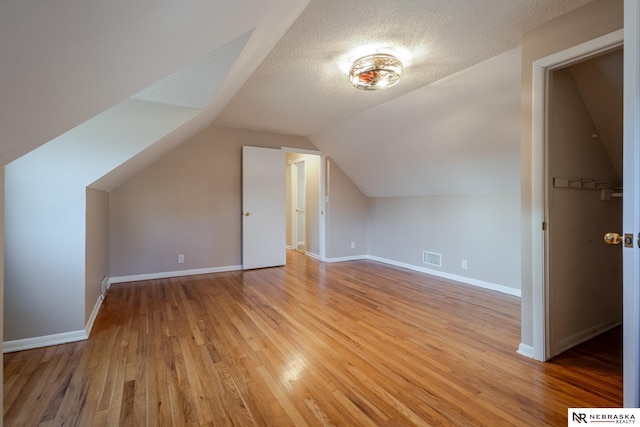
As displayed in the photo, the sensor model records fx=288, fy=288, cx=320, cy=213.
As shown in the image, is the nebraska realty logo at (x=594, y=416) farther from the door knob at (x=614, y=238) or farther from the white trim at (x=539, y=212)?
the door knob at (x=614, y=238)

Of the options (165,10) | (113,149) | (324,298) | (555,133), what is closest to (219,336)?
(324,298)

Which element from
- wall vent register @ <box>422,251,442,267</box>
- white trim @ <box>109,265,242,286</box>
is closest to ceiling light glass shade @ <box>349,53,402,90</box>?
wall vent register @ <box>422,251,442,267</box>

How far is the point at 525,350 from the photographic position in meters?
1.93

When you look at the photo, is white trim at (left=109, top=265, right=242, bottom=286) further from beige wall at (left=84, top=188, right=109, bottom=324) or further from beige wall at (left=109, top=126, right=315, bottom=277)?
beige wall at (left=84, top=188, right=109, bottom=324)

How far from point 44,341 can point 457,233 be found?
425 centimetres

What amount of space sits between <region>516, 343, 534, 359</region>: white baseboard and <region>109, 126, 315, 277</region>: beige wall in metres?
3.61

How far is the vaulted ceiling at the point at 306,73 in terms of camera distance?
2.28 ft

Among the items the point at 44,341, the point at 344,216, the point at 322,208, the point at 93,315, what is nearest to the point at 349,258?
the point at 344,216

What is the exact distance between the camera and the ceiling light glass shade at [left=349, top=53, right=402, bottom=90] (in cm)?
220

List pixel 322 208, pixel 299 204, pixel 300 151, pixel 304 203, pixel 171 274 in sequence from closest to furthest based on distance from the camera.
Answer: pixel 171 274 → pixel 300 151 → pixel 322 208 → pixel 304 203 → pixel 299 204

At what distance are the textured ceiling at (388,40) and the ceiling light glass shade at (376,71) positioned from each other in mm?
63

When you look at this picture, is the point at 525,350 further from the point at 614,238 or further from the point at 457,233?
the point at 457,233

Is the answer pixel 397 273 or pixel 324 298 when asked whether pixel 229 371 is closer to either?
pixel 324 298

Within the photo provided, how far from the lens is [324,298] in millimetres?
3141
